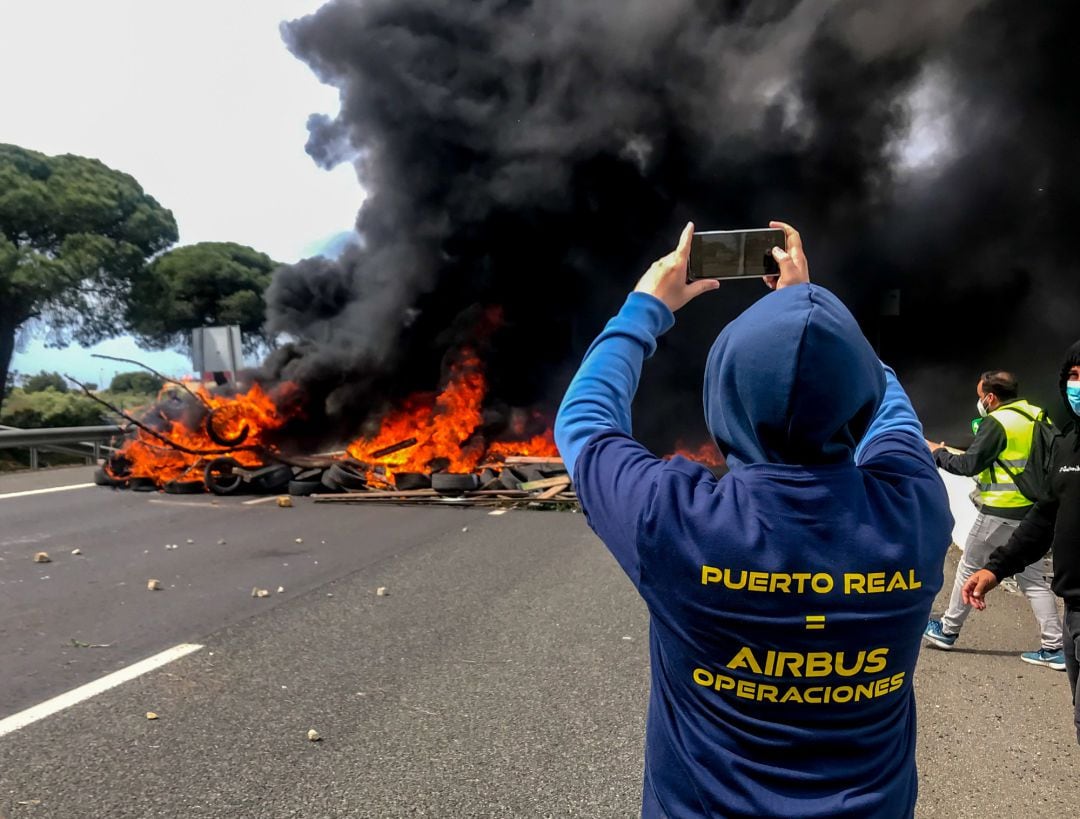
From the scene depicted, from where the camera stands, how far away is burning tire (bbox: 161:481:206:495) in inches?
442

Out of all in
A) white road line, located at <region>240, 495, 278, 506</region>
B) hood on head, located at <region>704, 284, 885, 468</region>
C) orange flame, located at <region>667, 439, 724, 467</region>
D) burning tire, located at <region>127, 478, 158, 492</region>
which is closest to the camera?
hood on head, located at <region>704, 284, 885, 468</region>

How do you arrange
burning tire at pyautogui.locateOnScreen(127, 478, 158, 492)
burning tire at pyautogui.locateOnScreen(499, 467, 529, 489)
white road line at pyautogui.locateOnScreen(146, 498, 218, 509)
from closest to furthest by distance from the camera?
white road line at pyautogui.locateOnScreen(146, 498, 218, 509), burning tire at pyautogui.locateOnScreen(499, 467, 529, 489), burning tire at pyautogui.locateOnScreen(127, 478, 158, 492)

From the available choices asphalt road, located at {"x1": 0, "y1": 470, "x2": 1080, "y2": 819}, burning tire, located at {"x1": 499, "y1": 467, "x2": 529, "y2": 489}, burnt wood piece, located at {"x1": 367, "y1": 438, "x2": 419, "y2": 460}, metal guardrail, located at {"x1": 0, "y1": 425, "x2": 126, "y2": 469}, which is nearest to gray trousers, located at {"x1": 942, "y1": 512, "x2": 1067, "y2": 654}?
asphalt road, located at {"x1": 0, "y1": 470, "x2": 1080, "y2": 819}

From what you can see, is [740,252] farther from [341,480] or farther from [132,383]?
[132,383]

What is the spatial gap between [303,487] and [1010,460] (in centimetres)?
888

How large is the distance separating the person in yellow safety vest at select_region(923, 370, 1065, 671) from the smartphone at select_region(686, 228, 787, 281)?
3756 mm

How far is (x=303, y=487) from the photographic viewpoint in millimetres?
11148

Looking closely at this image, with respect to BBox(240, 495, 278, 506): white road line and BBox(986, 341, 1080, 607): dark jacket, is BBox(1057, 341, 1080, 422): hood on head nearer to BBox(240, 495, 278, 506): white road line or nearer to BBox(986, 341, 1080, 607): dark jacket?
BBox(986, 341, 1080, 607): dark jacket

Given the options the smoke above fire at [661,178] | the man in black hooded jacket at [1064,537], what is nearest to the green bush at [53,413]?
the smoke above fire at [661,178]

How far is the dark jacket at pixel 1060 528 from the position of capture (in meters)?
2.81

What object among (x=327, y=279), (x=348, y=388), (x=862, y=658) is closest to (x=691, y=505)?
(x=862, y=658)

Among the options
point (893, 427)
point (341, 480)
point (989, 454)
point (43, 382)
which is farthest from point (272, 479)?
point (43, 382)

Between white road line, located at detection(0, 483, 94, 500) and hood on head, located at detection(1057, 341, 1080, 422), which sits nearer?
hood on head, located at detection(1057, 341, 1080, 422)

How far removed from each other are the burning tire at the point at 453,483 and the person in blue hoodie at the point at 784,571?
9543 millimetres
